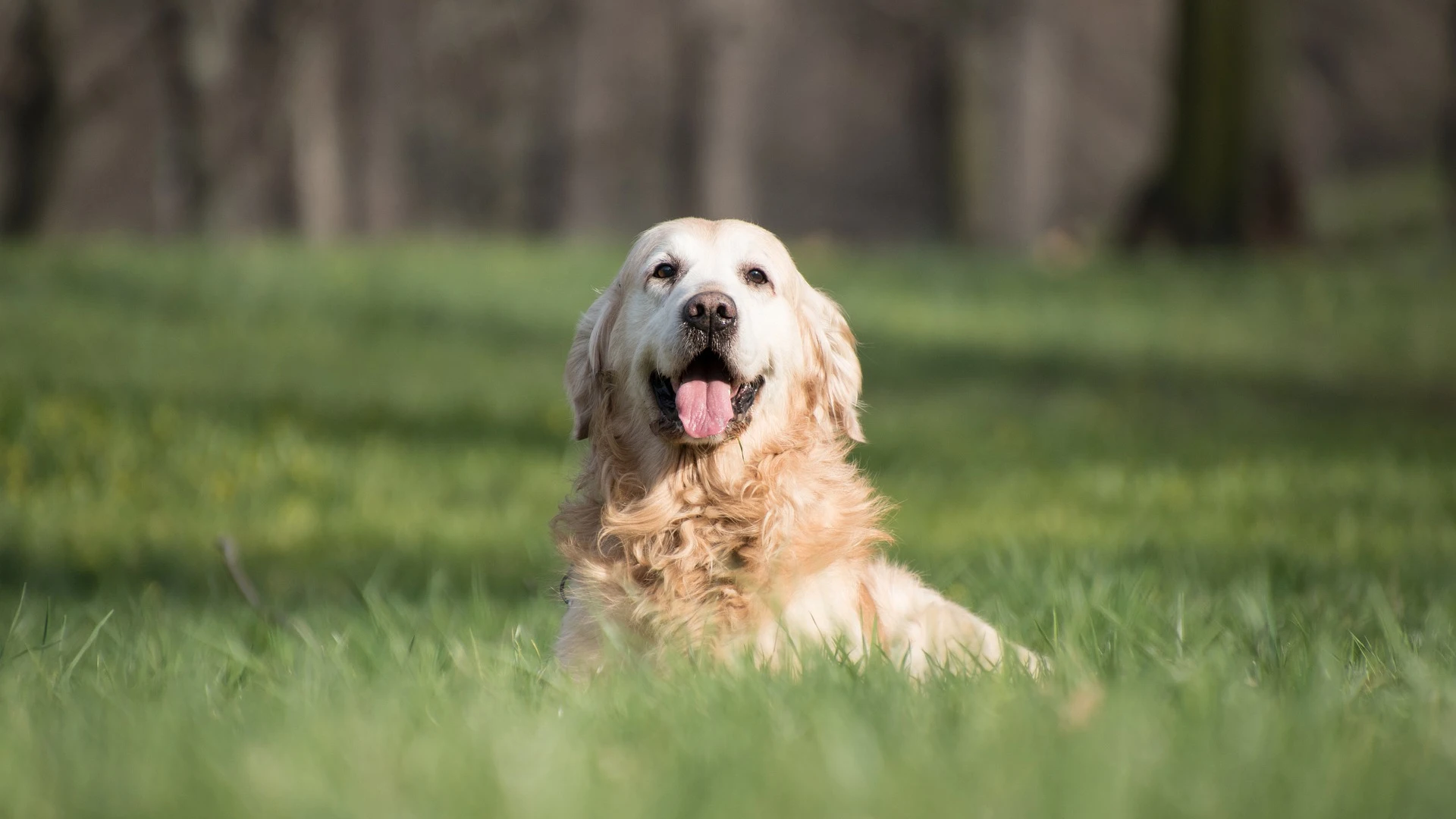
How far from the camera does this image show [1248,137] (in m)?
13.6

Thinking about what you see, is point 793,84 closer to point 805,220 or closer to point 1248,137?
point 805,220

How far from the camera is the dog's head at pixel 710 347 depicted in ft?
12.3

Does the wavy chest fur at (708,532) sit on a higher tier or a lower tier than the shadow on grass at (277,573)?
higher

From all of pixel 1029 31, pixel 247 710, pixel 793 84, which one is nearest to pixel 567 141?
pixel 793 84

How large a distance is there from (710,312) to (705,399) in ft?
0.81

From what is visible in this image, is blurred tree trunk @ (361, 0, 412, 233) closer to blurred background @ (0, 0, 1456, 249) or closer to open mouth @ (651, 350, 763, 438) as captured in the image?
blurred background @ (0, 0, 1456, 249)

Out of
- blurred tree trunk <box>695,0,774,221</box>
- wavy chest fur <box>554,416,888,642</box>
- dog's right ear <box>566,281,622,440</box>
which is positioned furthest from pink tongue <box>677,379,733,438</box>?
blurred tree trunk <box>695,0,774,221</box>

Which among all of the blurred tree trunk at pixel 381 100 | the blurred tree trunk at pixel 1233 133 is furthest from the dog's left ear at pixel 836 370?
the blurred tree trunk at pixel 381 100

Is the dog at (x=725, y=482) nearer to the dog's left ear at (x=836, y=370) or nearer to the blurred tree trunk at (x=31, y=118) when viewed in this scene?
the dog's left ear at (x=836, y=370)

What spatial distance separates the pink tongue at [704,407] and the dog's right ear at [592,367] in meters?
0.40

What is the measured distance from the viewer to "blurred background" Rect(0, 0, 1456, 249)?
48.0 feet

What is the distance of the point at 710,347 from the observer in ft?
12.2

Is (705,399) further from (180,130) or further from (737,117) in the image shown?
(180,130)

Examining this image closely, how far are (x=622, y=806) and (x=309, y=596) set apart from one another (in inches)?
155
